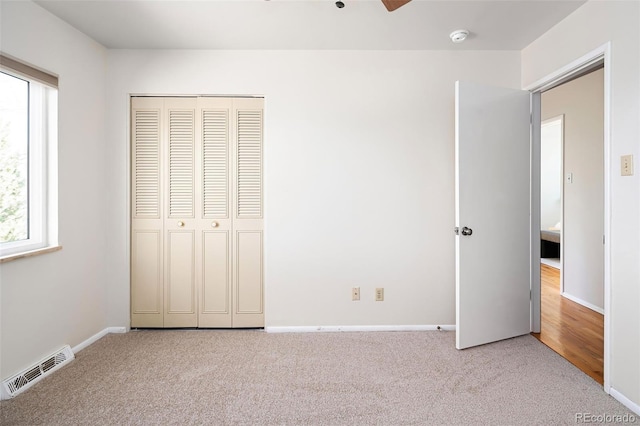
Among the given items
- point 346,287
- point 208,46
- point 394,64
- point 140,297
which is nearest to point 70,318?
point 140,297

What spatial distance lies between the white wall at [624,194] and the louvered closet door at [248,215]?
8.16 ft

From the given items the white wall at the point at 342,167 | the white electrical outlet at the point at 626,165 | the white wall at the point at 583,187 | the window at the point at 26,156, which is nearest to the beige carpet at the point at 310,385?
the white wall at the point at 342,167

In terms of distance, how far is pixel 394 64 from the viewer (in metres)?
2.88

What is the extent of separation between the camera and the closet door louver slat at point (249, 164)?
2914mm

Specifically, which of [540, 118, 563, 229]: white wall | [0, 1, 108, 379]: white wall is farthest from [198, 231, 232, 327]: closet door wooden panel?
[540, 118, 563, 229]: white wall

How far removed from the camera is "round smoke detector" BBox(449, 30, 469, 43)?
99.5 inches

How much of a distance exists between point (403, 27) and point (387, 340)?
250cm

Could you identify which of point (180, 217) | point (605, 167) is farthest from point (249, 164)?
point (605, 167)

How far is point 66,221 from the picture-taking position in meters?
2.46

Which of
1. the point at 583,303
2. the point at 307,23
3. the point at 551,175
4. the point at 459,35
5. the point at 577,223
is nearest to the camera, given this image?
the point at 307,23

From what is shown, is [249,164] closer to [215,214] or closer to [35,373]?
[215,214]

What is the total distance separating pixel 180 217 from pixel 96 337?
121 centimetres

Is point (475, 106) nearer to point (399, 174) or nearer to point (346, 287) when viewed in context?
point (399, 174)
